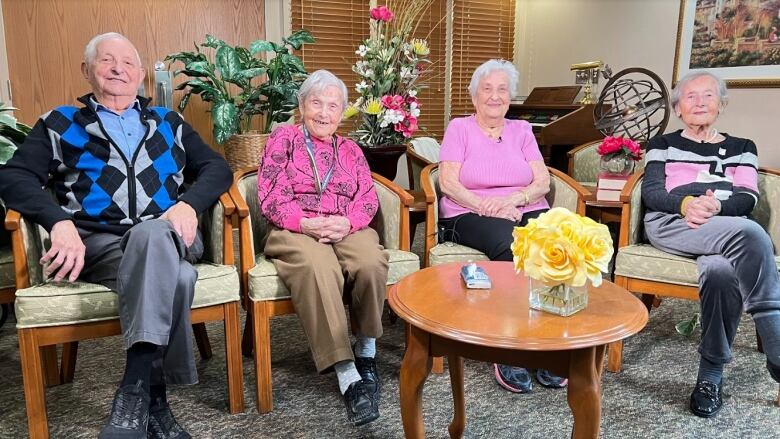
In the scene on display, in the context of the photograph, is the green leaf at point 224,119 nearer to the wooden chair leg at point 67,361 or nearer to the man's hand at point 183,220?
the man's hand at point 183,220

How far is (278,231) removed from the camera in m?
2.08

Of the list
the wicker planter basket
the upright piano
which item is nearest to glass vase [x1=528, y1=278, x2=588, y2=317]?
the wicker planter basket

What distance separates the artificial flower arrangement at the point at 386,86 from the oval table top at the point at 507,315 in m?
1.05

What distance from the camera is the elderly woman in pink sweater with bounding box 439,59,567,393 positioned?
2.39 m

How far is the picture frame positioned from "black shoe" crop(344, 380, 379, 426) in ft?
10.8

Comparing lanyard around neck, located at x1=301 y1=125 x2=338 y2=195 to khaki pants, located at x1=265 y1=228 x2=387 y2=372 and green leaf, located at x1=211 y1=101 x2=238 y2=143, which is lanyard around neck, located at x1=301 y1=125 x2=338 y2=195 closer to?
khaki pants, located at x1=265 y1=228 x2=387 y2=372

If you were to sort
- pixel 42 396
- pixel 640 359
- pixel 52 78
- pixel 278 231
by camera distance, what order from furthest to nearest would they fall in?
1. pixel 52 78
2. pixel 640 359
3. pixel 278 231
4. pixel 42 396

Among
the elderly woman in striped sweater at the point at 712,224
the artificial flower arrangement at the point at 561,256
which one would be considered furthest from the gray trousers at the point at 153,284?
the elderly woman in striped sweater at the point at 712,224

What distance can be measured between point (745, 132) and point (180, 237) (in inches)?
142

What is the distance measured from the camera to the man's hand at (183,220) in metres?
1.84

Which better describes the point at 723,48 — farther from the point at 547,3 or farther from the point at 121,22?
the point at 121,22

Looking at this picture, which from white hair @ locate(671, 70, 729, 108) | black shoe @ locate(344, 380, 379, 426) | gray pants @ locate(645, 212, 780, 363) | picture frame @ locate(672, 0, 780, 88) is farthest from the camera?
picture frame @ locate(672, 0, 780, 88)

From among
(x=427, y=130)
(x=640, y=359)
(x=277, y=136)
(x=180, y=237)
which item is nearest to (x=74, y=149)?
(x=180, y=237)

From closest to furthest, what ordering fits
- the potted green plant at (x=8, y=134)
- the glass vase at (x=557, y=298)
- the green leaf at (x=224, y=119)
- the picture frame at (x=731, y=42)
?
1. the glass vase at (x=557, y=298)
2. the potted green plant at (x=8, y=134)
3. the green leaf at (x=224, y=119)
4. the picture frame at (x=731, y=42)
